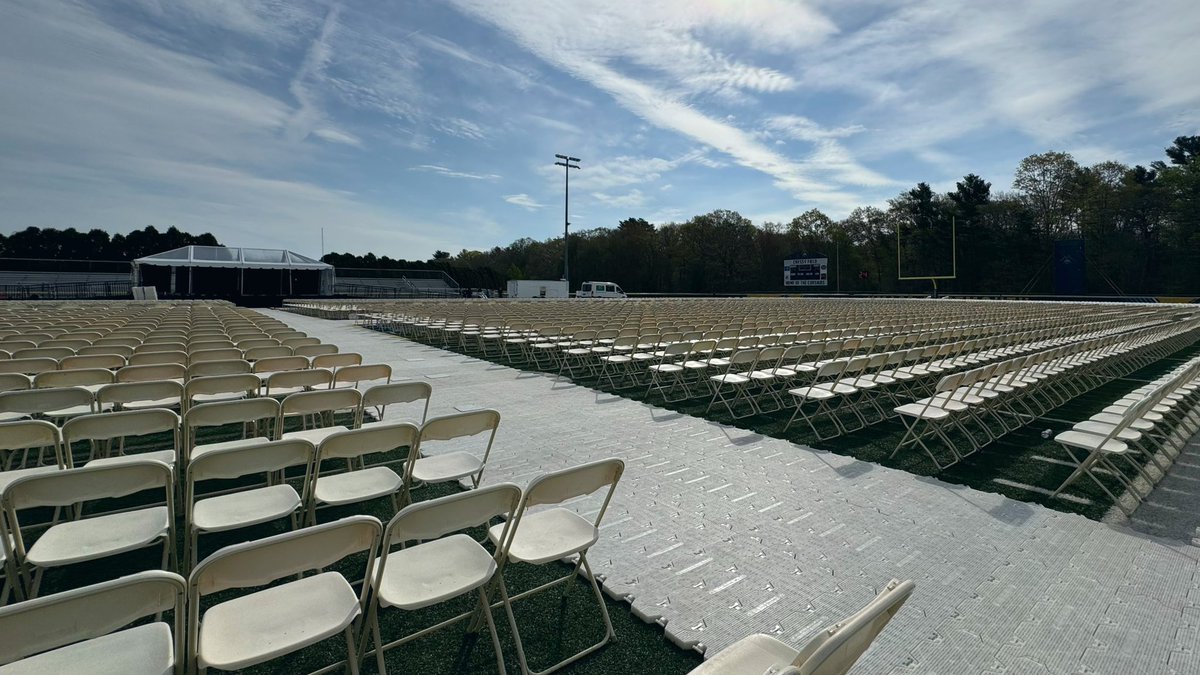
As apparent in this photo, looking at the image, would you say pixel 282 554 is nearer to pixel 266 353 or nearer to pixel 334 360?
pixel 334 360

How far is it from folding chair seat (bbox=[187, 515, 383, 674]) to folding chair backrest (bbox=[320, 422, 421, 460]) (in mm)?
790

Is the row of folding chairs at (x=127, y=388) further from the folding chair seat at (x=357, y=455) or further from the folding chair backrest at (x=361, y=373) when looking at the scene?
the folding chair seat at (x=357, y=455)

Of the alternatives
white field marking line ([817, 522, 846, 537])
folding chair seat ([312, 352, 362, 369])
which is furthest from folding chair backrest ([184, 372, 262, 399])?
white field marking line ([817, 522, 846, 537])

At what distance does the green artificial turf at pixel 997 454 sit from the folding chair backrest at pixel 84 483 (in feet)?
16.3

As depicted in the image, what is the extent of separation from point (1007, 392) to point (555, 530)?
19.3ft

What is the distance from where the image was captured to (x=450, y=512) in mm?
1946

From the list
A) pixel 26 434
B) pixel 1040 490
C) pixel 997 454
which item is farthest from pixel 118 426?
pixel 997 454

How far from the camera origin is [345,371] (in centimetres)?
502

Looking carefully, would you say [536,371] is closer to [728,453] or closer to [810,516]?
[728,453]

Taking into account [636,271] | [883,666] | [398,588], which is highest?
[636,271]

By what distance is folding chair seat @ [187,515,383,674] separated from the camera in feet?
5.01

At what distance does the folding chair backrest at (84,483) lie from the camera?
2002 mm

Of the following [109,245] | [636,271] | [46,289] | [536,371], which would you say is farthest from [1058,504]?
[109,245]

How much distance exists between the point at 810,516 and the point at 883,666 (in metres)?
1.43
